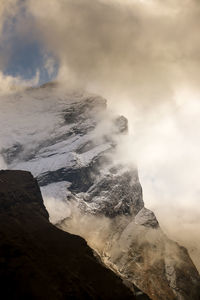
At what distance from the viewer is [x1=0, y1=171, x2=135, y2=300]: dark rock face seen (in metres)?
89.0

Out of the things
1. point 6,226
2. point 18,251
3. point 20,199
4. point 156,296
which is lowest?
point 156,296

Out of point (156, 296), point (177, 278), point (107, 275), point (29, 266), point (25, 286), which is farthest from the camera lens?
point (177, 278)

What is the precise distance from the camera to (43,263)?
9819 cm

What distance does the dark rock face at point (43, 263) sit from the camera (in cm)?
8900

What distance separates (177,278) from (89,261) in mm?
92165

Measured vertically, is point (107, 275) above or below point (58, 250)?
below

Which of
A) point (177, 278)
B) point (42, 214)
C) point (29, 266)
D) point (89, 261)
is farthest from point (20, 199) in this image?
point (177, 278)

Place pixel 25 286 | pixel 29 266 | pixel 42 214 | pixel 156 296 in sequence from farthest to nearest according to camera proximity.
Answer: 1. pixel 156 296
2. pixel 42 214
3. pixel 29 266
4. pixel 25 286

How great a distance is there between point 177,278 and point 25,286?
389 feet

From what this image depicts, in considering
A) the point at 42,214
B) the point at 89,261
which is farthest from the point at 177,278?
the point at 89,261

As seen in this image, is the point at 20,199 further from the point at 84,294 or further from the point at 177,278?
the point at 177,278

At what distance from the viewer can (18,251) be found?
97.8m

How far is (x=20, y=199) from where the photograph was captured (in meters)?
142

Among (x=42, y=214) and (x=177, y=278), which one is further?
(x=177, y=278)
